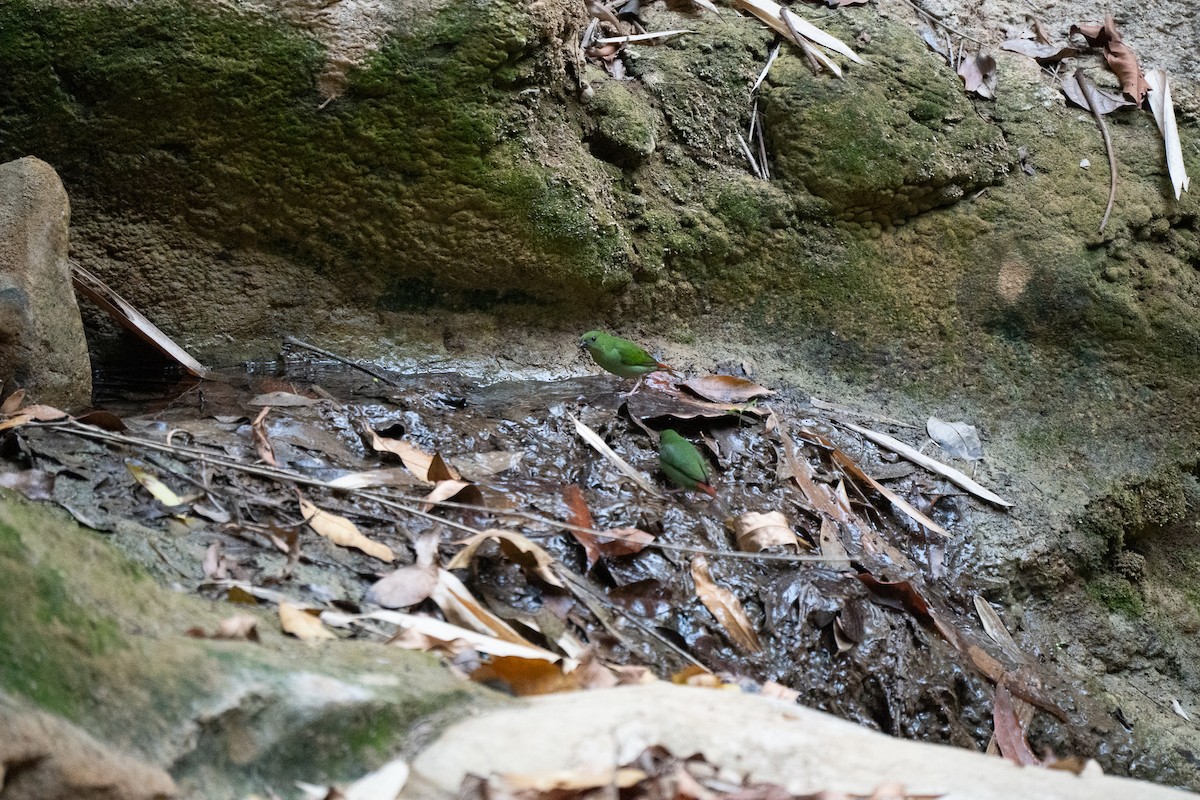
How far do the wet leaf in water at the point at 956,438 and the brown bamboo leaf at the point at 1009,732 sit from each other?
1.33 m

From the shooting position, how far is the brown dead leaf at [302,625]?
212 cm

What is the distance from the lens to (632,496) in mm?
3502

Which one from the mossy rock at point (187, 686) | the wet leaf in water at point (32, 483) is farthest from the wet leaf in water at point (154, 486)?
the mossy rock at point (187, 686)

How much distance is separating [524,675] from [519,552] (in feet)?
2.05

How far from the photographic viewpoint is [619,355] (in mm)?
4094

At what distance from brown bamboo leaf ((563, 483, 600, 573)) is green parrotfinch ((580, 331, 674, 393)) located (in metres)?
0.79

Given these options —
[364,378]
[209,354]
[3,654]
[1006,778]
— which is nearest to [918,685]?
[1006,778]

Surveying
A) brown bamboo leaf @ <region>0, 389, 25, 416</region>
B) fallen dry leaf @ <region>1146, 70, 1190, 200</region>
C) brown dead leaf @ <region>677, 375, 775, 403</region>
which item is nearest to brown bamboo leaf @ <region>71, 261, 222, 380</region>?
brown bamboo leaf @ <region>0, 389, 25, 416</region>

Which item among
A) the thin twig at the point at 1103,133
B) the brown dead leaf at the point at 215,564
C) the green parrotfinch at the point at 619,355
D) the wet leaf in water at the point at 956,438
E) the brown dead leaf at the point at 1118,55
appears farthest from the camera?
the brown dead leaf at the point at 1118,55

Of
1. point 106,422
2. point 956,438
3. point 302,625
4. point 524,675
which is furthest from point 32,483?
point 956,438

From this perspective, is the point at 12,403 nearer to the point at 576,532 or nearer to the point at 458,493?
the point at 458,493

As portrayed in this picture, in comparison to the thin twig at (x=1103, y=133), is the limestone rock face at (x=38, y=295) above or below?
above

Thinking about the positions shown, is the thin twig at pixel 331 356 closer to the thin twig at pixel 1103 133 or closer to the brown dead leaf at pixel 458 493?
the brown dead leaf at pixel 458 493

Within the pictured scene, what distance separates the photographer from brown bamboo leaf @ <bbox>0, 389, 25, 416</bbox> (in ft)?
9.55
